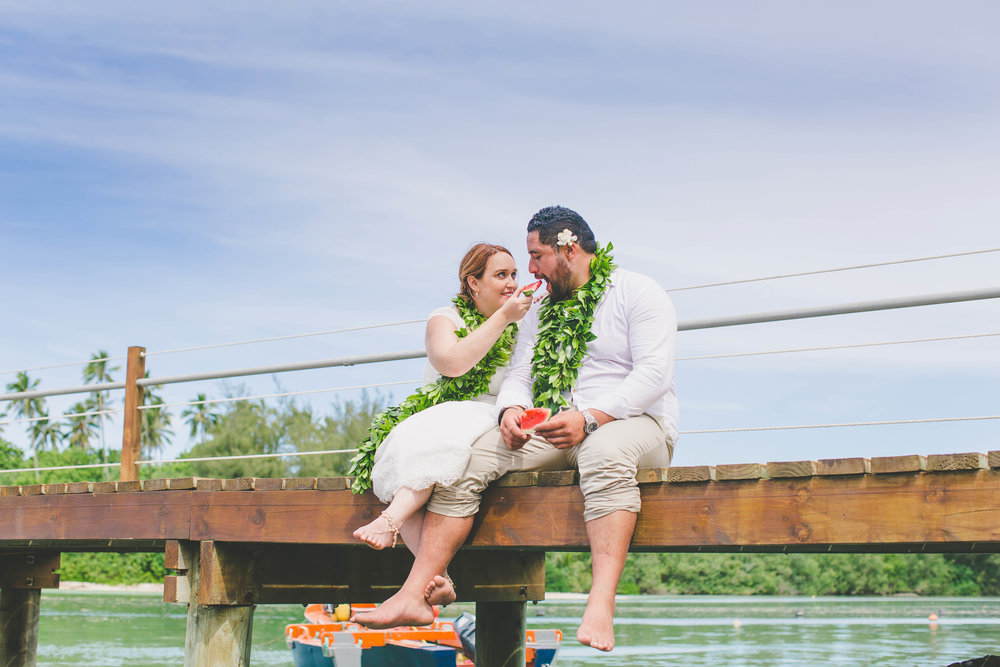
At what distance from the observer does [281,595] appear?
5082mm

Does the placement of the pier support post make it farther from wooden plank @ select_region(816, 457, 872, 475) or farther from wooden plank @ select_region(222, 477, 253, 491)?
wooden plank @ select_region(816, 457, 872, 475)

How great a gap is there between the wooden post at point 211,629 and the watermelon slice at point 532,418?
6.52 ft

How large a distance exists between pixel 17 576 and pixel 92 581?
38.8m

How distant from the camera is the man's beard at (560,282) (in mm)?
3666

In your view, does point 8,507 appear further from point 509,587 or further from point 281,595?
point 509,587

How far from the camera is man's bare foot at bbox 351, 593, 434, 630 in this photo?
3.29m

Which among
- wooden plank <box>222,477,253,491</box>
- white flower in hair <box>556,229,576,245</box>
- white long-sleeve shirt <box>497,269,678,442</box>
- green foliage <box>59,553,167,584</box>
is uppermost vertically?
white flower in hair <box>556,229,576,245</box>

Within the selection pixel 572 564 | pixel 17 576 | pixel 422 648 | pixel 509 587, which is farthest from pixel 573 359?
pixel 572 564

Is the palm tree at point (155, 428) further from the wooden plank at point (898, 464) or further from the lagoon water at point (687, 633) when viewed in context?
the wooden plank at point (898, 464)

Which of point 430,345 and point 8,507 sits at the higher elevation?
point 430,345

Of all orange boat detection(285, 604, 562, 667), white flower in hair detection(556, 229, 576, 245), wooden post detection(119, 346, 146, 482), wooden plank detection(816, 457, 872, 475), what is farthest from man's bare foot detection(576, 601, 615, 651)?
orange boat detection(285, 604, 562, 667)

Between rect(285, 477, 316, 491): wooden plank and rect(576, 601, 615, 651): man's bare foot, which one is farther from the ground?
rect(285, 477, 316, 491): wooden plank

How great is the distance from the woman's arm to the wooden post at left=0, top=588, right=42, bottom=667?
4477mm

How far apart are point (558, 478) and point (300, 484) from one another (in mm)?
1250
